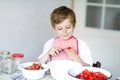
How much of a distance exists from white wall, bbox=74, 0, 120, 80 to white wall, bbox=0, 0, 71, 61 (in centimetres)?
34

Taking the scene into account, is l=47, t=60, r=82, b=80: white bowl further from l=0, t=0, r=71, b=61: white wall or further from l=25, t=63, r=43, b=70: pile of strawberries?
l=0, t=0, r=71, b=61: white wall

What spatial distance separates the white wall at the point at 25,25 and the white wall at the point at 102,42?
1.11 feet

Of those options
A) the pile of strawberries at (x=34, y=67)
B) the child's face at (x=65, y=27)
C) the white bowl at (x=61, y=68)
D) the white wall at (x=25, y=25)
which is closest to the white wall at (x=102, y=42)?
the white wall at (x=25, y=25)

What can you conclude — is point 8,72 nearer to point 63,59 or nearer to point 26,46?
point 63,59

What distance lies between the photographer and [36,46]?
2623mm

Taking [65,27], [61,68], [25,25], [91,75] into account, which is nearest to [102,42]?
[25,25]

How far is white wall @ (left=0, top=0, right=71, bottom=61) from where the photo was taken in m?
2.19

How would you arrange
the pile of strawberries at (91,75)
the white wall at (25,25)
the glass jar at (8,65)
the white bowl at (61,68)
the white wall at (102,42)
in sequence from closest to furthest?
the pile of strawberries at (91,75) < the white bowl at (61,68) < the glass jar at (8,65) < the white wall at (25,25) < the white wall at (102,42)

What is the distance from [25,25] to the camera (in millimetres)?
2424

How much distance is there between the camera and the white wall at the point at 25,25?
2.19 m

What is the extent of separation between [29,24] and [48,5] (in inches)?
13.5

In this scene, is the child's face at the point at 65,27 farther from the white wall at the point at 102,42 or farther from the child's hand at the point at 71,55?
the white wall at the point at 102,42

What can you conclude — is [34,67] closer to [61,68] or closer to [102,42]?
[61,68]

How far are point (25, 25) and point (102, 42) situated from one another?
102 cm
